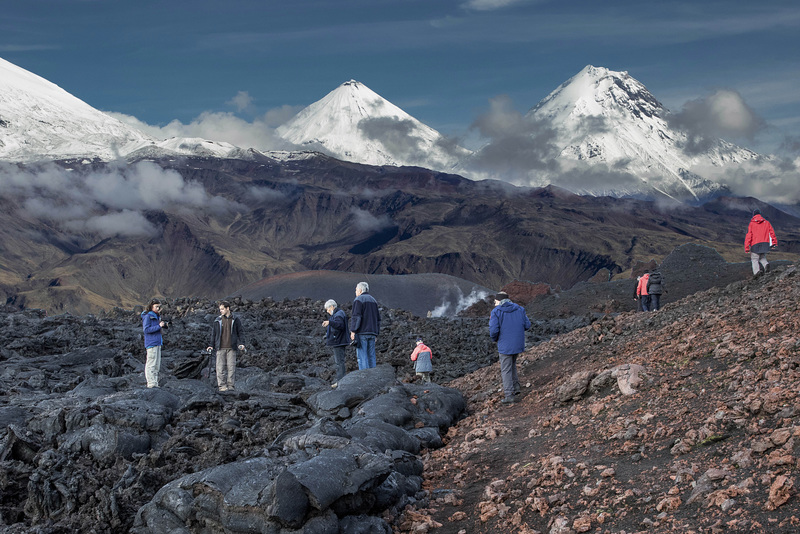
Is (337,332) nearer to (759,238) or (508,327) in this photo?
(508,327)

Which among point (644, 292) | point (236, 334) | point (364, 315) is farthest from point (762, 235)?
point (236, 334)

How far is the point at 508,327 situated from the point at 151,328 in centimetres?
671

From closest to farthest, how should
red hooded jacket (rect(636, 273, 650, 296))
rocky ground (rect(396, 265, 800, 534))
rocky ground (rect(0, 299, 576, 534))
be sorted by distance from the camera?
rocky ground (rect(396, 265, 800, 534)) < rocky ground (rect(0, 299, 576, 534)) < red hooded jacket (rect(636, 273, 650, 296))

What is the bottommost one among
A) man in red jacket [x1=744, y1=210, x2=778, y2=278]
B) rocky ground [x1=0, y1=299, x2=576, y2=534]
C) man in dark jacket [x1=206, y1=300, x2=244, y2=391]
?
rocky ground [x1=0, y1=299, x2=576, y2=534]

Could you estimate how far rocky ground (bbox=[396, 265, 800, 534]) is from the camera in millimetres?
5379

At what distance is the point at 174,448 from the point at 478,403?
5.46 m

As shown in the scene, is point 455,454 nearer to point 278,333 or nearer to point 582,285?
point 278,333

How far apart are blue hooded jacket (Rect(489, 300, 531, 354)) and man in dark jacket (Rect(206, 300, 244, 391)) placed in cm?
495

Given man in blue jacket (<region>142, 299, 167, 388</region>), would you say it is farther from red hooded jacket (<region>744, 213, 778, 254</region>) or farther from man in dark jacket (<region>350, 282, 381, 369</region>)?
red hooded jacket (<region>744, 213, 778, 254</region>)

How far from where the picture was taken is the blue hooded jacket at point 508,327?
35.3 ft

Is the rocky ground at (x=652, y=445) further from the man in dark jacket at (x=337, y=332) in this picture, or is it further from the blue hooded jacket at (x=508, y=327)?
the man in dark jacket at (x=337, y=332)

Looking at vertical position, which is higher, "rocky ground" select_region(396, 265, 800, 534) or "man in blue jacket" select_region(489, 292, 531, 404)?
"man in blue jacket" select_region(489, 292, 531, 404)

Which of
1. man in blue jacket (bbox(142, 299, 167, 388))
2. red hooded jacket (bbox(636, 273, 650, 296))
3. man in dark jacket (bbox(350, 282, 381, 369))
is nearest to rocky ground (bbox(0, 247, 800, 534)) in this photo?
man in blue jacket (bbox(142, 299, 167, 388))

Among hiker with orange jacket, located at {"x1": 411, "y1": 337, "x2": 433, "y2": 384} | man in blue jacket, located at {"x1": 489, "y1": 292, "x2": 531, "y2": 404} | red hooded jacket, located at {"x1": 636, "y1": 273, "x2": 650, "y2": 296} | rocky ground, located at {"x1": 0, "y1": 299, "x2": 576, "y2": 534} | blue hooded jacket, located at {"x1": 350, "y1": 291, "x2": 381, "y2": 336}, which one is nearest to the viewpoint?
rocky ground, located at {"x1": 0, "y1": 299, "x2": 576, "y2": 534}
